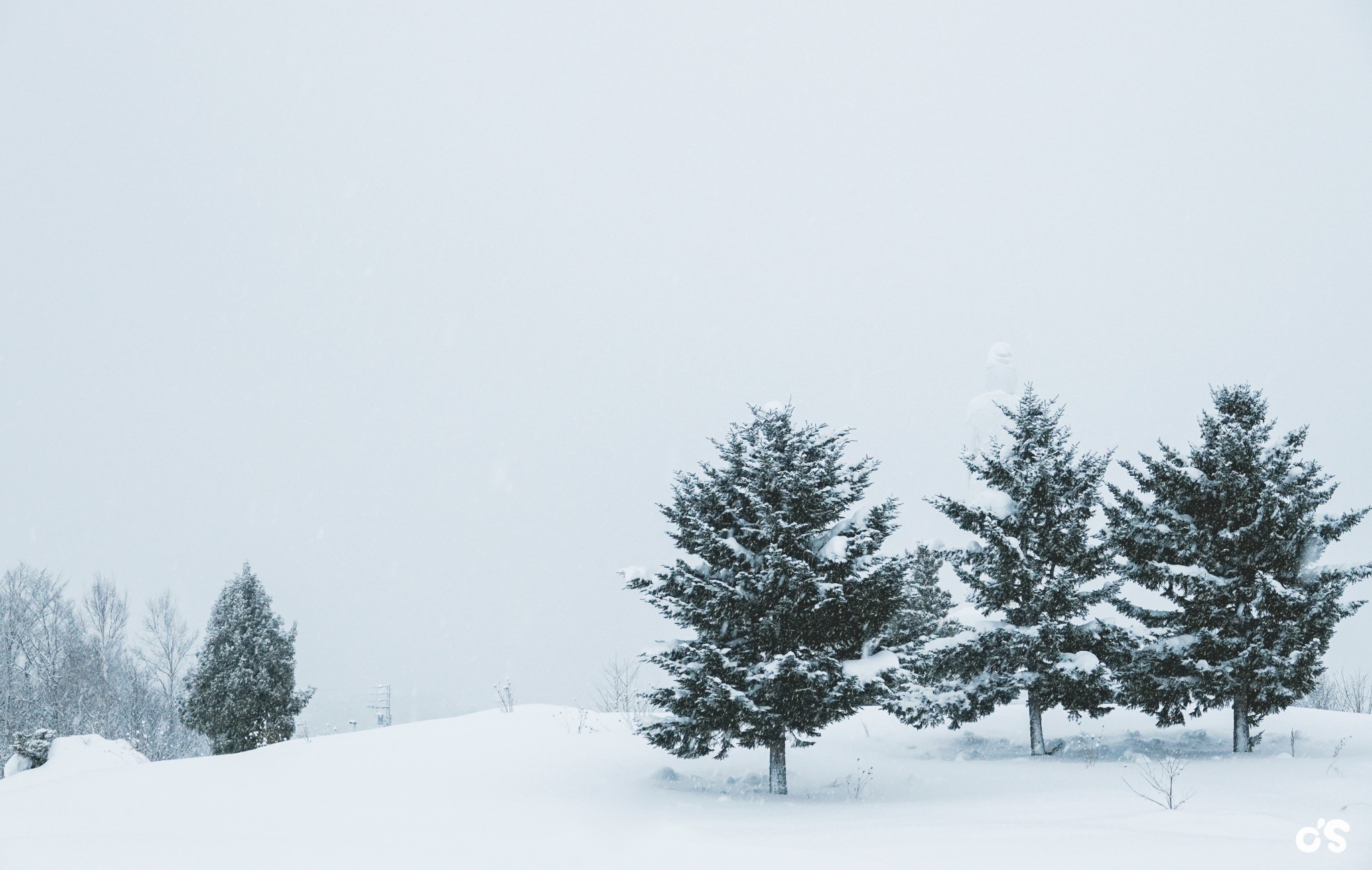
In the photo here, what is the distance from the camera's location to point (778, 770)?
13008 mm

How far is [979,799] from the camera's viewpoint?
11.4 meters

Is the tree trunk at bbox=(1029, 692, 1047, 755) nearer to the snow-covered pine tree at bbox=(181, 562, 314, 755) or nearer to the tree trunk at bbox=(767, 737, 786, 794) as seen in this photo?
the tree trunk at bbox=(767, 737, 786, 794)

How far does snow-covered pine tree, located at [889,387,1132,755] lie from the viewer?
1652 cm

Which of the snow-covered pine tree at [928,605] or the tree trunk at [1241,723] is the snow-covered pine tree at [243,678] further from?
the tree trunk at [1241,723]

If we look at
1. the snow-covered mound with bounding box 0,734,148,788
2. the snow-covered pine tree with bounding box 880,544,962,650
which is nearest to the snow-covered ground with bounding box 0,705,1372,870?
the snow-covered mound with bounding box 0,734,148,788

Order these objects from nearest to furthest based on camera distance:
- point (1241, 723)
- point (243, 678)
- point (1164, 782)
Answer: point (1164, 782) → point (1241, 723) → point (243, 678)

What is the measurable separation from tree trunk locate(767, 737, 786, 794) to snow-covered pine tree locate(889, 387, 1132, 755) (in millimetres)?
4757

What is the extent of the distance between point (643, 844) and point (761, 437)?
6891 millimetres

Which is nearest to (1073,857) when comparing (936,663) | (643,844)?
(643,844)

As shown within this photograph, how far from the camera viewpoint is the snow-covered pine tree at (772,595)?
489 inches

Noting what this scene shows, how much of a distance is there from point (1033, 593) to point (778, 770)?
7.44 meters

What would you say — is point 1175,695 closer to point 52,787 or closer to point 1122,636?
point 1122,636

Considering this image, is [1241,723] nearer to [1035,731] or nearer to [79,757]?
[1035,731]

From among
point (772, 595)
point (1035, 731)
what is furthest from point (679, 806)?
point (1035, 731)
